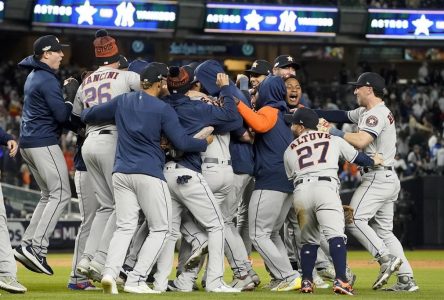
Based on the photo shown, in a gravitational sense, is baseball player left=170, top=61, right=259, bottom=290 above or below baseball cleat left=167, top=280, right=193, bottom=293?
above

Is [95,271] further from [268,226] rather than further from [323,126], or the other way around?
[323,126]

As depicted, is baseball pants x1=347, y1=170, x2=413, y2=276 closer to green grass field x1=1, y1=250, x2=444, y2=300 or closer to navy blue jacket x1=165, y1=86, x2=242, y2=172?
green grass field x1=1, y1=250, x2=444, y2=300

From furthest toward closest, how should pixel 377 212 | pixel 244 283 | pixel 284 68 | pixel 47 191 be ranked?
pixel 284 68, pixel 377 212, pixel 47 191, pixel 244 283

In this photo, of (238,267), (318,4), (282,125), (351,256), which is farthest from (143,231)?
(318,4)

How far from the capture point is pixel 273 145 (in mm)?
11445

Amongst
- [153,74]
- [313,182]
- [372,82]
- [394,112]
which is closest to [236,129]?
[313,182]

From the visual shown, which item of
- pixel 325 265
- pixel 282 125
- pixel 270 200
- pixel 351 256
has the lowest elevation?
pixel 351 256

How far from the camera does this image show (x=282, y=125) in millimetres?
11492

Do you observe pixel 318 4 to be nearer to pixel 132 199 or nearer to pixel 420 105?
pixel 420 105

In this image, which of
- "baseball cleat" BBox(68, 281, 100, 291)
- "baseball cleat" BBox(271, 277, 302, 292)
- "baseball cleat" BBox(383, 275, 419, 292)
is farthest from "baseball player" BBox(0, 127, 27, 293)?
"baseball cleat" BBox(383, 275, 419, 292)

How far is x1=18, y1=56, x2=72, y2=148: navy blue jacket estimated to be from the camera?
1112cm

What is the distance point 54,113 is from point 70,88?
1.11 ft

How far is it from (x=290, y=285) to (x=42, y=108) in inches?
116

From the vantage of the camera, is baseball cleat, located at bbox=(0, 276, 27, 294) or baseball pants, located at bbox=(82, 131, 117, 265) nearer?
baseball cleat, located at bbox=(0, 276, 27, 294)
